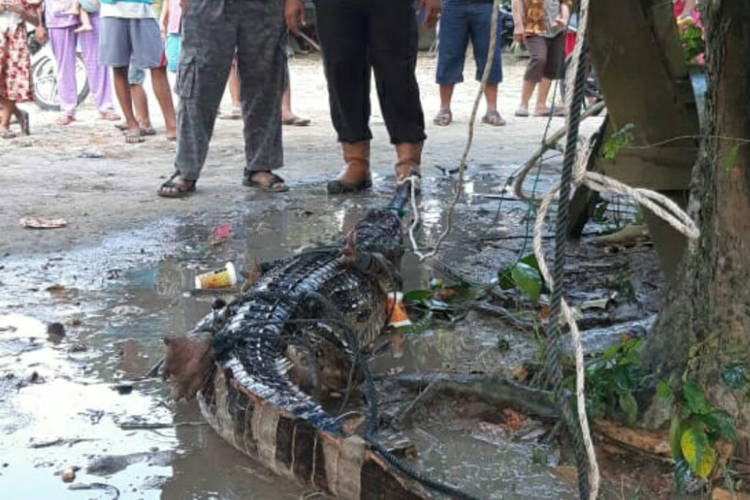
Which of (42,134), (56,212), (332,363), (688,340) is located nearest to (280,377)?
(332,363)

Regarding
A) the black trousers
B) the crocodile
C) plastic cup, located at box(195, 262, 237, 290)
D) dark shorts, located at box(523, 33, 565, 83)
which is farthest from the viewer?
dark shorts, located at box(523, 33, 565, 83)

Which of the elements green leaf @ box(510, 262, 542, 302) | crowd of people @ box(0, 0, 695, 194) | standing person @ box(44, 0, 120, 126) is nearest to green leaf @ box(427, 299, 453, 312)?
green leaf @ box(510, 262, 542, 302)

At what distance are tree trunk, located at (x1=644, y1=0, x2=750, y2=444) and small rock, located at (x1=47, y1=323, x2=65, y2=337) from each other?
2.23 m

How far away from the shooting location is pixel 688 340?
250 cm

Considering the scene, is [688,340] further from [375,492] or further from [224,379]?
[224,379]

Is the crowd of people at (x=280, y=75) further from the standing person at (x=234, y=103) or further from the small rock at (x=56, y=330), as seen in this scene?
the standing person at (x=234, y=103)

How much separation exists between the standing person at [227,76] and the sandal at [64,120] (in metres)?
4.02

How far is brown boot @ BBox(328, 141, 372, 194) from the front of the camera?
6.14 metres

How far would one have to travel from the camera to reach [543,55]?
10211 mm

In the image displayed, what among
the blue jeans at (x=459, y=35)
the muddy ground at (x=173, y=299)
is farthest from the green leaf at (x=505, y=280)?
the blue jeans at (x=459, y=35)

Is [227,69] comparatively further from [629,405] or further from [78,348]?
[629,405]

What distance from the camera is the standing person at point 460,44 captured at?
369 inches

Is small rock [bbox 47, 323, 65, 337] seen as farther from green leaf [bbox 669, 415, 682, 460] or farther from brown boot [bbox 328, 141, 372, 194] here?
brown boot [bbox 328, 141, 372, 194]

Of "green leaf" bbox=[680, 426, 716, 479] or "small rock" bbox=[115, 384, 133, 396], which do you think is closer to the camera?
"green leaf" bbox=[680, 426, 716, 479]
